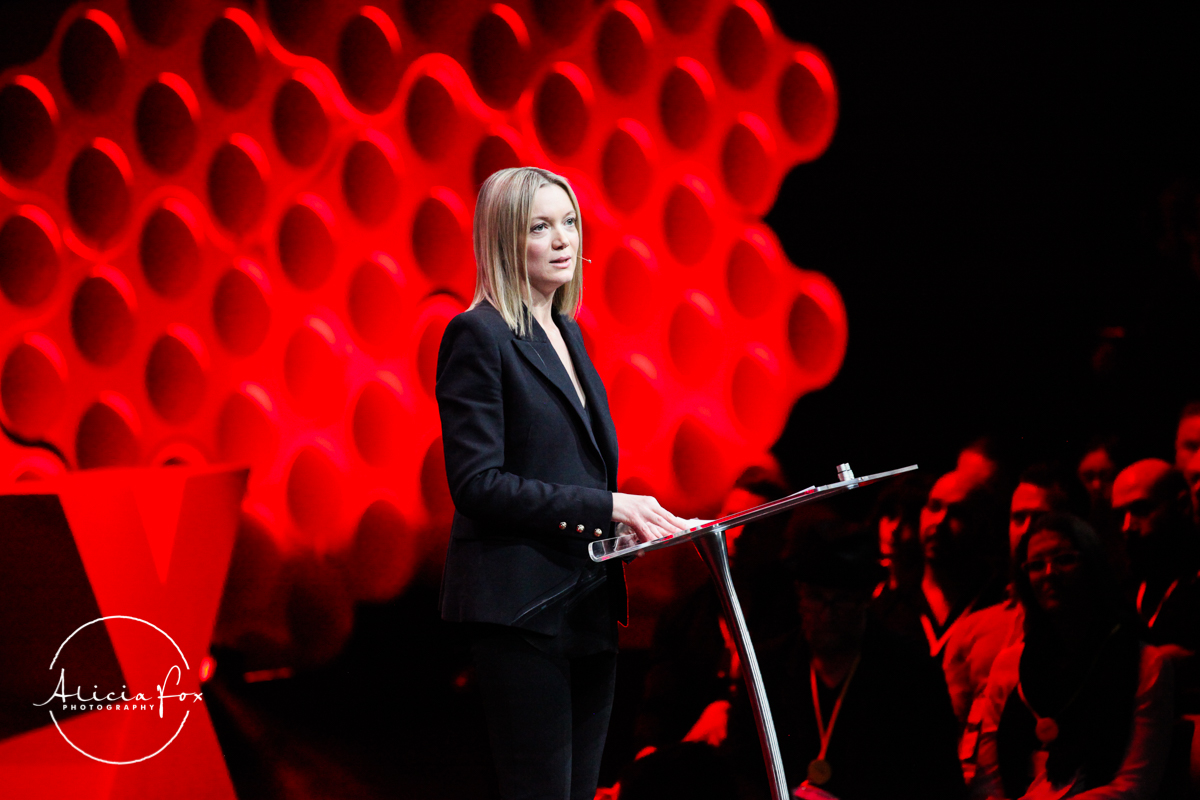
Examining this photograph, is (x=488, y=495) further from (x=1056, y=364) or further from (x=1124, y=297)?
(x=1124, y=297)

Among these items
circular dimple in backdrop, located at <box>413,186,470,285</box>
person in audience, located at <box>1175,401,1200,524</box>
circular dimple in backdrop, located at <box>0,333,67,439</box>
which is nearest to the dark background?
person in audience, located at <box>1175,401,1200,524</box>

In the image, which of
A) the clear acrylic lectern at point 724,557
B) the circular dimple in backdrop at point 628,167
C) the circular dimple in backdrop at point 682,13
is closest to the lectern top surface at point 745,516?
the clear acrylic lectern at point 724,557

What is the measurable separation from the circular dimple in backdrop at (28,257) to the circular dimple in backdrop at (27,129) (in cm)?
11

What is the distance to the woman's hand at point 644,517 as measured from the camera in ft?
3.74

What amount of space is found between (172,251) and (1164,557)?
2.43m

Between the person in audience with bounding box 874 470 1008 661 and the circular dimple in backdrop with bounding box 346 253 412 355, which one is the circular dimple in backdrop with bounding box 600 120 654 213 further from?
the person in audience with bounding box 874 470 1008 661

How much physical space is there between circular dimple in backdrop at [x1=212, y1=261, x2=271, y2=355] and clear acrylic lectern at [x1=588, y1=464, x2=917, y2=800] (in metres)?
1.53

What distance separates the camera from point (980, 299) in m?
2.21

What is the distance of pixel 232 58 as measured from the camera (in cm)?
238

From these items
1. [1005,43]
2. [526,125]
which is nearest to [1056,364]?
[1005,43]

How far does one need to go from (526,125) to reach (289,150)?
1.93 feet

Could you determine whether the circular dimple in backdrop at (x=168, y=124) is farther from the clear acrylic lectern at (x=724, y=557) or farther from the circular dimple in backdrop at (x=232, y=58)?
the clear acrylic lectern at (x=724, y=557)
